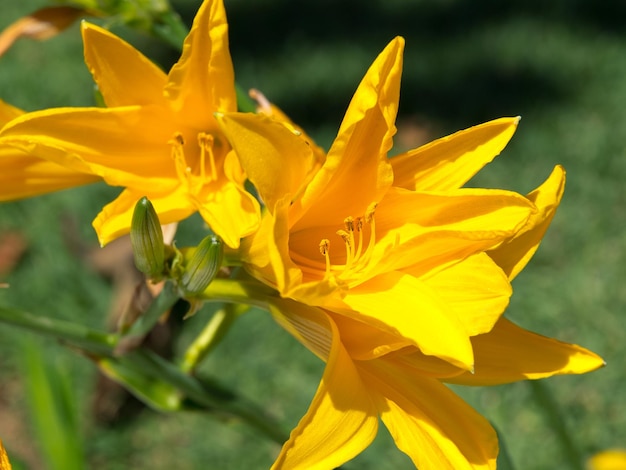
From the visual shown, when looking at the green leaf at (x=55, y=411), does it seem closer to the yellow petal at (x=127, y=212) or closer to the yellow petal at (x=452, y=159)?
the yellow petal at (x=127, y=212)

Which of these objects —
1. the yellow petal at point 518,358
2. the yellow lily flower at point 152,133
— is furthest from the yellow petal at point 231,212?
the yellow petal at point 518,358

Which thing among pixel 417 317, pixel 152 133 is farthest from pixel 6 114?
pixel 417 317

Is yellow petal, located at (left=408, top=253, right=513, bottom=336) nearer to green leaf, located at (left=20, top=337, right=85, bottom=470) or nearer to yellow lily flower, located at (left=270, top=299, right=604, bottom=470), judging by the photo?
yellow lily flower, located at (left=270, top=299, right=604, bottom=470)

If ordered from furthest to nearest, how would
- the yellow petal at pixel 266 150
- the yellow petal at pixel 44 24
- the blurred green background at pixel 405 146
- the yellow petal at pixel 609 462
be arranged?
the blurred green background at pixel 405 146 → the yellow petal at pixel 609 462 → the yellow petal at pixel 44 24 → the yellow petal at pixel 266 150

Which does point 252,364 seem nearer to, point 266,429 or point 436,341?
point 266,429

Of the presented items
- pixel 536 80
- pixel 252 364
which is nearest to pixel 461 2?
pixel 536 80
